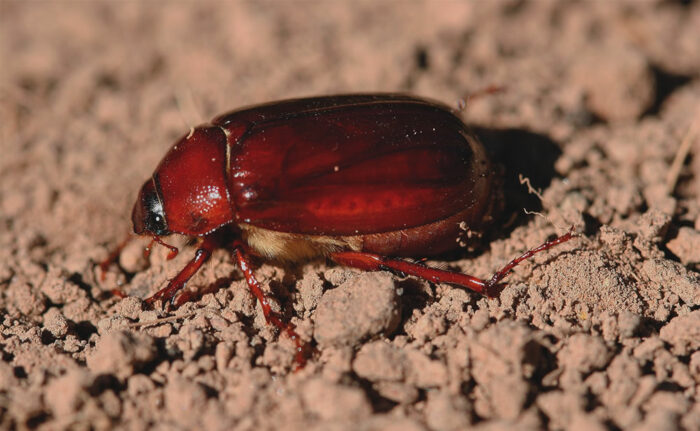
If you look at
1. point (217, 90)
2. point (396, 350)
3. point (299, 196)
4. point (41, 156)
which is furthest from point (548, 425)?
point (41, 156)

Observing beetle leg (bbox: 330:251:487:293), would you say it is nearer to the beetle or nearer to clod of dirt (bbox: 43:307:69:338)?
the beetle

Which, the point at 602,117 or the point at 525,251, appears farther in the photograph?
the point at 602,117

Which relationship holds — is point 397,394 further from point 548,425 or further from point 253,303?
point 253,303

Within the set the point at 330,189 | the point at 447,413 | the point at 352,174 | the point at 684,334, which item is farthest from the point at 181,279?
the point at 684,334

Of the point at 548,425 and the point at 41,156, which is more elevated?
the point at 41,156

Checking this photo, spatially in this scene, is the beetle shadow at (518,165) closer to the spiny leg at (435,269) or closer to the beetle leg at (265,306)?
the spiny leg at (435,269)

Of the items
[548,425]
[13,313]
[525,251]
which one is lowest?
[548,425]

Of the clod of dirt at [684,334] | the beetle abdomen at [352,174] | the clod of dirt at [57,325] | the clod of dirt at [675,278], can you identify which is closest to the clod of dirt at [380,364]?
the beetle abdomen at [352,174]
